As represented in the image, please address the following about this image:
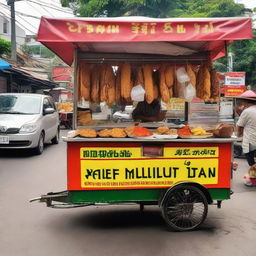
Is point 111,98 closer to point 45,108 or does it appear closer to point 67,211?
point 67,211

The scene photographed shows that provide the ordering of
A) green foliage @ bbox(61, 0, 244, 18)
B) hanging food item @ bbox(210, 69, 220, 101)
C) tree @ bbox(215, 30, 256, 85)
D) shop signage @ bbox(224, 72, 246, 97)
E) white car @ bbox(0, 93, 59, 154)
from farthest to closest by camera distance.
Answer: green foliage @ bbox(61, 0, 244, 18)
tree @ bbox(215, 30, 256, 85)
shop signage @ bbox(224, 72, 246, 97)
white car @ bbox(0, 93, 59, 154)
hanging food item @ bbox(210, 69, 220, 101)

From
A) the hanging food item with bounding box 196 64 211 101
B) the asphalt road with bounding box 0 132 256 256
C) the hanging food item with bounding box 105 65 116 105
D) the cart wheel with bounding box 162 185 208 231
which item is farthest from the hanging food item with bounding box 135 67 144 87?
the asphalt road with bounding box 0 132 256 256

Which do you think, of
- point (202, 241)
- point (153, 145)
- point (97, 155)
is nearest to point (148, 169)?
point (153, 145)

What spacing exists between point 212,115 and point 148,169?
1.56m

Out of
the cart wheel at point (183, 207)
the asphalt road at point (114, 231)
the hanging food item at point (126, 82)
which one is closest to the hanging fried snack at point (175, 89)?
the hanging food item at point (126, 82)

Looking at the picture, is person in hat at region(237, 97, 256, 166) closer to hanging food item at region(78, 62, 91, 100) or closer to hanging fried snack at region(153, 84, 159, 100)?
hanging fried snack at region(153, 84, 159, 100)

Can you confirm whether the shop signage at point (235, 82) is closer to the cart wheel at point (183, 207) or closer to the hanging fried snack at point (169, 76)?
the hanging fried snack at point (169, 76)

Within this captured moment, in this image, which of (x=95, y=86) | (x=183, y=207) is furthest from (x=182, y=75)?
(x=183, y=207)

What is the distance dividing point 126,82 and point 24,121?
5528mm

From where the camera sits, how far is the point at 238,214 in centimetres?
558

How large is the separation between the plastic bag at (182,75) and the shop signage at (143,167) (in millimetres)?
1084

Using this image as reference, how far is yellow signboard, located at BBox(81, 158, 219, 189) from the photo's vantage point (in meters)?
4.71

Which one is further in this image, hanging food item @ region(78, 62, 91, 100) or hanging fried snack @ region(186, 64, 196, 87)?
hanging fried snack @ region(186, 64, 196, 87)

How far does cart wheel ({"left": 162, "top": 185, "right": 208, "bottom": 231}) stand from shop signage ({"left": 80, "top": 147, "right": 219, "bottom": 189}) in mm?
139
